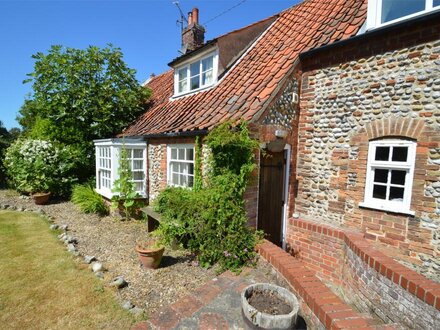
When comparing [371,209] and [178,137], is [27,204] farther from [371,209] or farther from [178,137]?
[371,209]

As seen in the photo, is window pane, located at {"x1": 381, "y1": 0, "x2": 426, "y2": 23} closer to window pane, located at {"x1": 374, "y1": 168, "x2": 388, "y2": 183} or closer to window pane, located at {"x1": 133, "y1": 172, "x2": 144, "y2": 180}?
window pane, located at {"x1": 374, "y1": 168, "x2": 388, "y2": 183}

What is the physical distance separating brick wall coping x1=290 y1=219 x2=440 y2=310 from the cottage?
2 cm

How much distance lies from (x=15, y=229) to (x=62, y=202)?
3602 mm

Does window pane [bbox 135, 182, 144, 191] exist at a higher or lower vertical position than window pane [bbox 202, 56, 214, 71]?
lower

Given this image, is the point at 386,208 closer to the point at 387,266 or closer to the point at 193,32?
the point at 387,266

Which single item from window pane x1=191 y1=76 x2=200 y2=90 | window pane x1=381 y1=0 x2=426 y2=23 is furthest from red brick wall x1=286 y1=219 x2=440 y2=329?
window pane x1=191 y1=76 x2=200 y2=90

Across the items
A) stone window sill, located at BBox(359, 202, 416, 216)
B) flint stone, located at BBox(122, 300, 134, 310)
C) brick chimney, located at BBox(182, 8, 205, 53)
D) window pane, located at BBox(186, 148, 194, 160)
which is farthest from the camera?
brick chimney, located at BBox(182, 8, 205, 53)

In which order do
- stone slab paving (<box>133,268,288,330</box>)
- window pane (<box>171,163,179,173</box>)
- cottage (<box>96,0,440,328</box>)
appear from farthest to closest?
window pane (<box>171,163,179,173</box>)
cottage (<box>96,0,440,328</box>)
stone slab paving (<box>133,268,288,330</box>)

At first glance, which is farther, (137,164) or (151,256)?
(137,164)

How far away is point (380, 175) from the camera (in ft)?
18.4

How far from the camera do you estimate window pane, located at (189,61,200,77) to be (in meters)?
8.92

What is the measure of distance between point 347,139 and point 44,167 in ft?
39.8

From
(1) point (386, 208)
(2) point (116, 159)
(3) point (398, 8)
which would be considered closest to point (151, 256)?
(2) point (116, 159)

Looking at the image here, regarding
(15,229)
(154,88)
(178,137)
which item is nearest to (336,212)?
(178,137)
